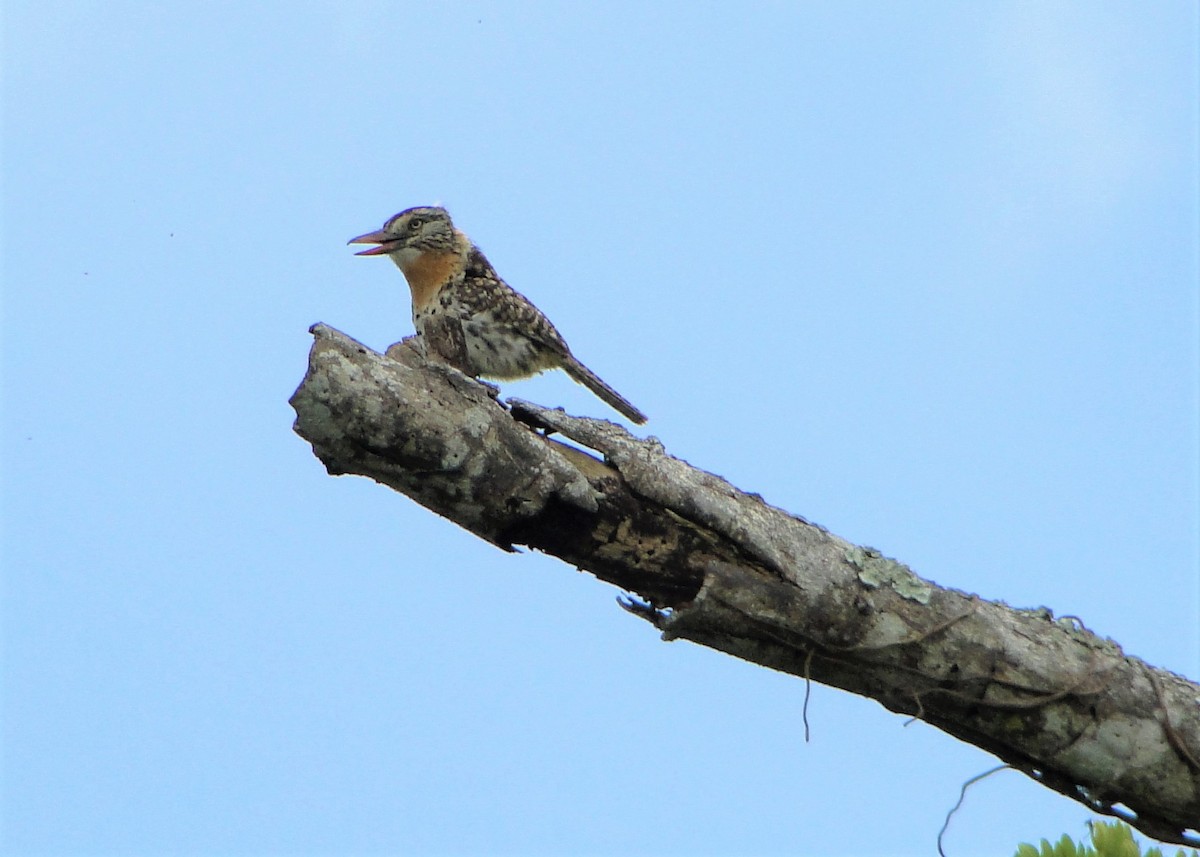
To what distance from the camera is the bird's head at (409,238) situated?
6.86 m

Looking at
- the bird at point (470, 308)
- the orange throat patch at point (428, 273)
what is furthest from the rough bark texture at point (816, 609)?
the orange throat patch at point (428, 273)

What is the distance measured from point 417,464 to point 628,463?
0.63 metres

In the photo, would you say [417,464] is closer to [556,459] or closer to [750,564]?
[556,459]

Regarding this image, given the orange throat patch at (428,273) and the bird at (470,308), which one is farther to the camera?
the orange throat patch at (428,273)

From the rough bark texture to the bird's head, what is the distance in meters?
3.13

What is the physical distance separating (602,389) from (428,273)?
3.47 ft

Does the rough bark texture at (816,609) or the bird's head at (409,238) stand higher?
the bird's head at (409,238)

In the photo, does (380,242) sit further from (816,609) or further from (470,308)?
(816,609)

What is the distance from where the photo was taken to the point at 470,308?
6562 mm

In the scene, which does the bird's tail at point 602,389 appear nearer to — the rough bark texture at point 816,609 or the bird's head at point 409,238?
the bird's head at point 409,238

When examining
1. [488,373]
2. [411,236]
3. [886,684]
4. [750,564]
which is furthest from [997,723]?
[411,236]

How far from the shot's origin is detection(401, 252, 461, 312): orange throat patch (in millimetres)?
6754

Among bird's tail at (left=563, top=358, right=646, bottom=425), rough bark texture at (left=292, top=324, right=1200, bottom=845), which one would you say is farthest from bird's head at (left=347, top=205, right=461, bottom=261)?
rough bark texture at (left=292, top=324, right=1200, bottom=845)

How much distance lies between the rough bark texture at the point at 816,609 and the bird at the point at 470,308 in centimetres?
257
